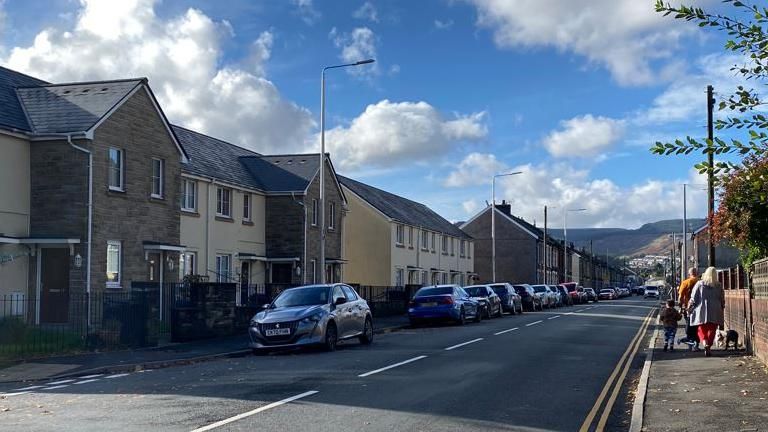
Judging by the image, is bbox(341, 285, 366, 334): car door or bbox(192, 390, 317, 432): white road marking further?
bbox(341, 285, 366, 334): car door

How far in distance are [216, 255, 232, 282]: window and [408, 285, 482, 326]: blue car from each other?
7898mm

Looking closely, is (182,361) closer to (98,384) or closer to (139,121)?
(98,384)

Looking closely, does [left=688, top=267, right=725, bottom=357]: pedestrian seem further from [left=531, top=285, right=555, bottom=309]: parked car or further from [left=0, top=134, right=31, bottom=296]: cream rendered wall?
[left=531, top=285, right=555, bottom=309]: parked car

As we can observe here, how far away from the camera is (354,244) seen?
48.9m

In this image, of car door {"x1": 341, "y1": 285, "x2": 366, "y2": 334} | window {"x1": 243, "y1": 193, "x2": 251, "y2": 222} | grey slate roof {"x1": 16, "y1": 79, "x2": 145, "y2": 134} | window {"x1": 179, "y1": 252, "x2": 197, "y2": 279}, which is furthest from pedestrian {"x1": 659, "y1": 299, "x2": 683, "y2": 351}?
window {"x1": 243, "y1": 193, "x2": 251, "y2": 222}

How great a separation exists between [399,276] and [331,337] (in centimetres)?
3263

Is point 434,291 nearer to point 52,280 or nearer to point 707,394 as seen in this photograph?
point 52,280

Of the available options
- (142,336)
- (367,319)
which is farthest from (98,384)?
(367,319)

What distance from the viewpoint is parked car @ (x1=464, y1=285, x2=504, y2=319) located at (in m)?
34.3

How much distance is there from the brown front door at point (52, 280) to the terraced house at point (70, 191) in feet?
0.09

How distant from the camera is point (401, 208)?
184 feet

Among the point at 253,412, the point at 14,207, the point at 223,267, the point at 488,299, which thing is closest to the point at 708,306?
the point at 253,412

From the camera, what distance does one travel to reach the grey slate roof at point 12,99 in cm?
2305

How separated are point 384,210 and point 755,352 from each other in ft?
112
